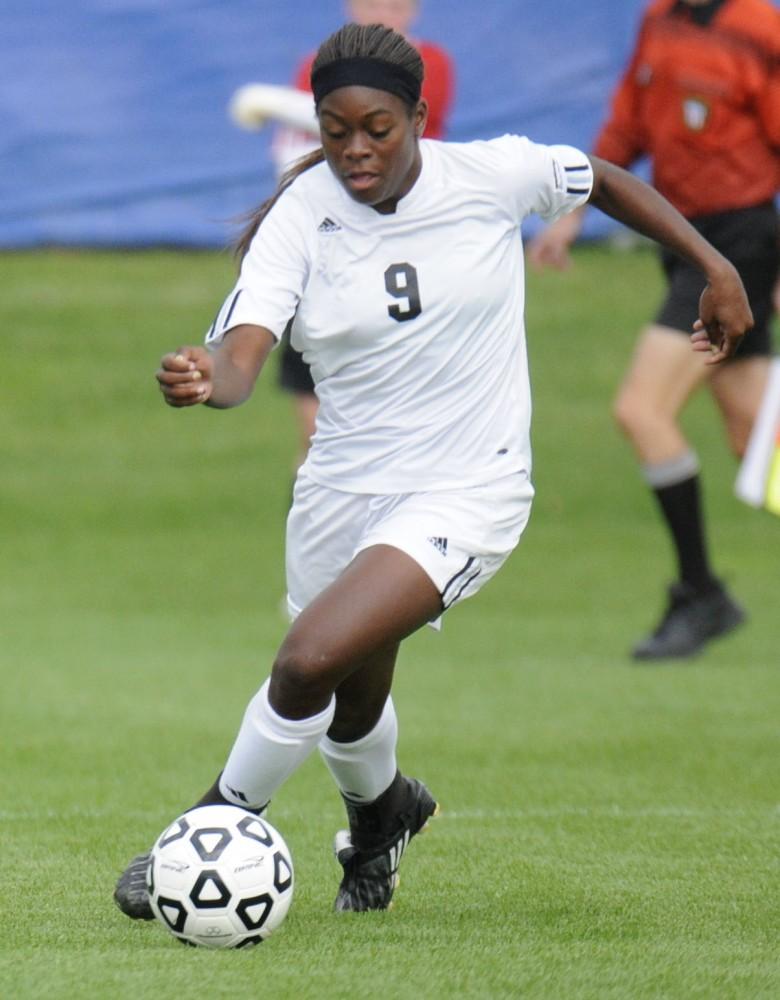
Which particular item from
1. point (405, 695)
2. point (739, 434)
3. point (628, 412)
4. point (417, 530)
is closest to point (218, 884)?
point (417, 530)

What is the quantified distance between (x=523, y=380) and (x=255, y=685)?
3724 millimetres

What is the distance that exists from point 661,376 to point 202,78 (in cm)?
734

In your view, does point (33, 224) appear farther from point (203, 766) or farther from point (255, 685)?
point (203, 766)

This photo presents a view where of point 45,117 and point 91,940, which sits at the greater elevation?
point 91,940

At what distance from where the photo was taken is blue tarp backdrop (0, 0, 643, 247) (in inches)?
579

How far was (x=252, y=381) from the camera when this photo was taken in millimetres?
4363

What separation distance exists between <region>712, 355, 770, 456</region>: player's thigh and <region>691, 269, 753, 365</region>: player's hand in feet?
12.3

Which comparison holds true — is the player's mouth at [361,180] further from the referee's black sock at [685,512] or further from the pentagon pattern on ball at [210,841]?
the referee's black sock at [685,512]

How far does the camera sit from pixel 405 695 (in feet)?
26.8

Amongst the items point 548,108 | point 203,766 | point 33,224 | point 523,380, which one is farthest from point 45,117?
point 523,380

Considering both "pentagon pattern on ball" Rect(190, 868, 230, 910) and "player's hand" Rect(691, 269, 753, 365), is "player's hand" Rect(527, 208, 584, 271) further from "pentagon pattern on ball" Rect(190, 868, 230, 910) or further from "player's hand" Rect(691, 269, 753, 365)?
"pentagon pattern on ball" Rect(190, 868, 230, 910)

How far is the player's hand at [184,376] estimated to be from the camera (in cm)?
398

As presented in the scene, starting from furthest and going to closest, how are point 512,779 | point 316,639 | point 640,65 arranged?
point 640,65 → point 512,779 → point 316,639

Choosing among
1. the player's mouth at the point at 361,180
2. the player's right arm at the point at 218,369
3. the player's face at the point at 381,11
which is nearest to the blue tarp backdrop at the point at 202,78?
the player's face at the point at 381,11
